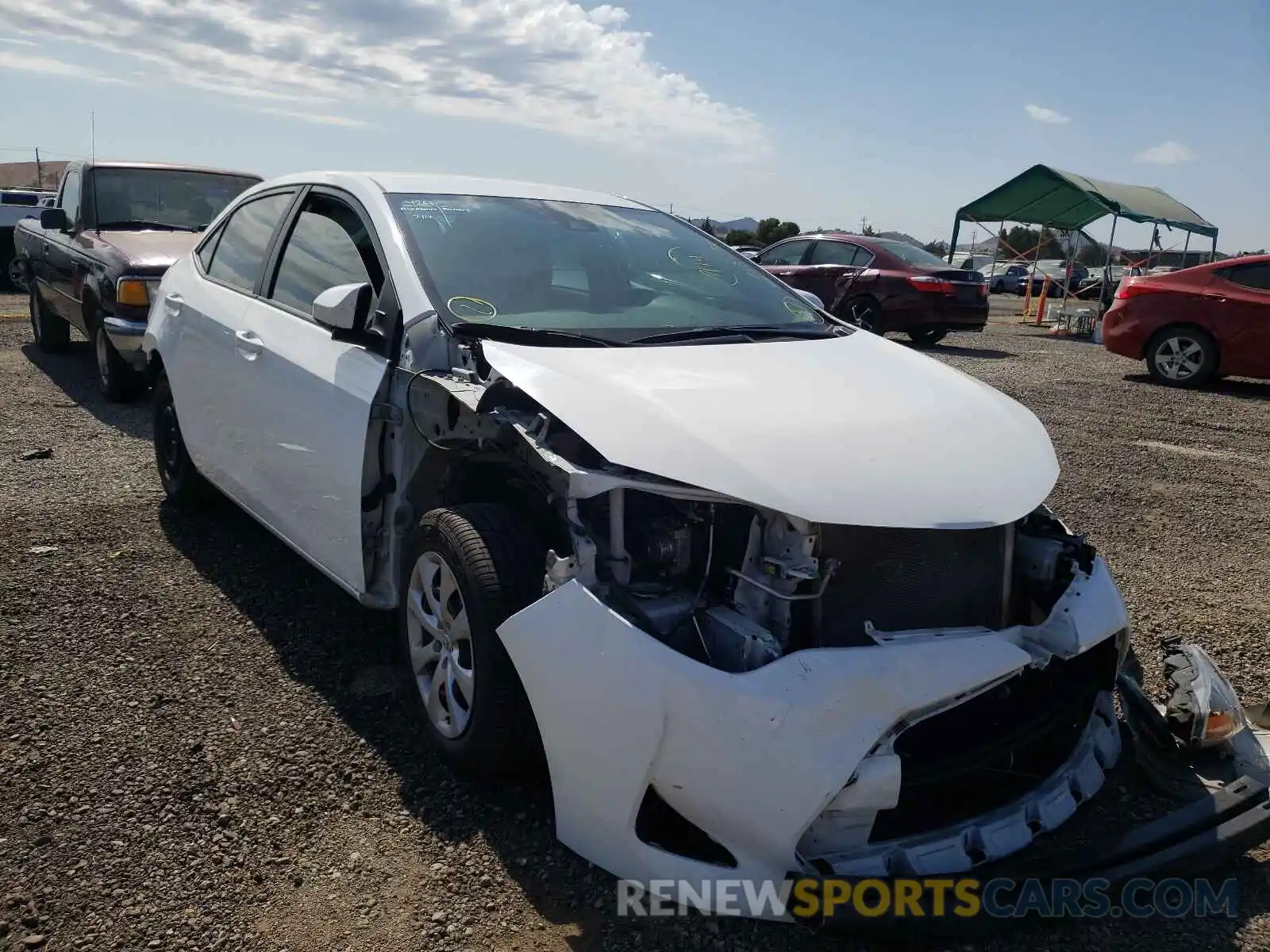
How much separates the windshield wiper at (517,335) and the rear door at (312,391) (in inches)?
11.3

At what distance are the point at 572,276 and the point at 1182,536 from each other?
12.4 ft

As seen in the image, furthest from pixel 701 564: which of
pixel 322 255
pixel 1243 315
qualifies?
pixel 1243 315

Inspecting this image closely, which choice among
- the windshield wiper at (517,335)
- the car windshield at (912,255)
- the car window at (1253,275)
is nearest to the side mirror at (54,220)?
the windshield wiper at (517,335)

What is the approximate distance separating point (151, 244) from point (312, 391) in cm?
541

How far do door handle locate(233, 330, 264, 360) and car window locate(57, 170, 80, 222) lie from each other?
18.6 feet

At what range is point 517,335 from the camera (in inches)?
120

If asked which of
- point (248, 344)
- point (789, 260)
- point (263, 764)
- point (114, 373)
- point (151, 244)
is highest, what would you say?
point (789, 260)

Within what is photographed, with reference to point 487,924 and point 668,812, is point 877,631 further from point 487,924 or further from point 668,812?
point 487,924

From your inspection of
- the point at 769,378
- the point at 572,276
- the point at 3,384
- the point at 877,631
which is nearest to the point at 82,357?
the point at 3,384

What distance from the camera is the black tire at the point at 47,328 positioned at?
9656mm

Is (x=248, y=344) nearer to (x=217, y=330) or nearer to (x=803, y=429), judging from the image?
(x=217, y=330)

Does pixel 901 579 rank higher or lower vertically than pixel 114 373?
higher

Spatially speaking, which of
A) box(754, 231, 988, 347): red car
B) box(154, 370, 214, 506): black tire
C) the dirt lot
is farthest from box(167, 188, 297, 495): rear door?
box(754, 231, 988, 347): red car

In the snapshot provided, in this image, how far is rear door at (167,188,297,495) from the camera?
4.11 metres
